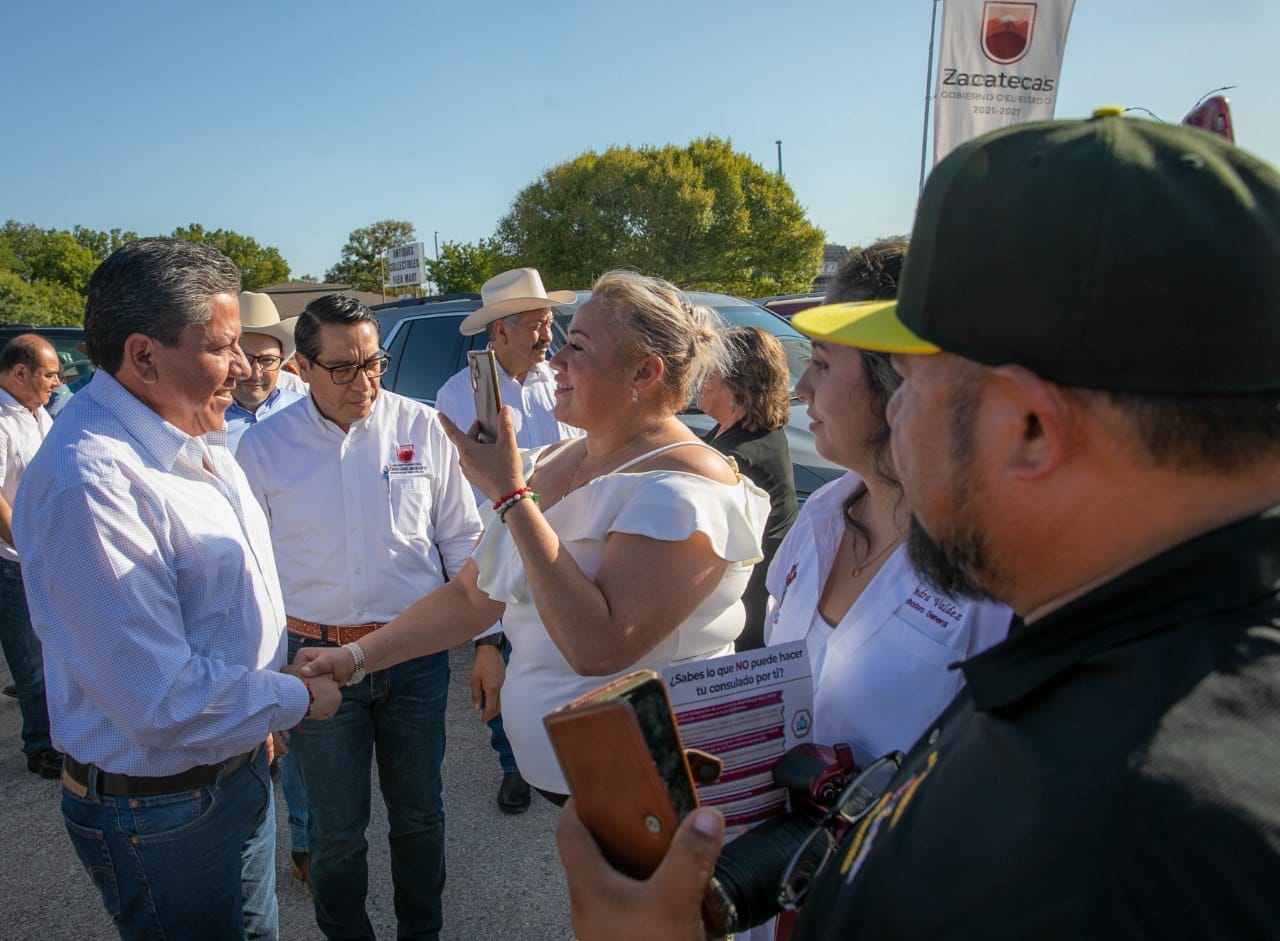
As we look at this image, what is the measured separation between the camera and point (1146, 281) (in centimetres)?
72

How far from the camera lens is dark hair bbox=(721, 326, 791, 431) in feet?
12.3

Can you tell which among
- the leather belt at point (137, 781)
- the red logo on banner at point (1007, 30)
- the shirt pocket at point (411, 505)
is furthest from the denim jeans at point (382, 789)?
the red logo on banner at point (1007, 30)

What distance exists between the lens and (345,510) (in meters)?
3.00

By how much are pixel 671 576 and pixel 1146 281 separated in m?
1.32

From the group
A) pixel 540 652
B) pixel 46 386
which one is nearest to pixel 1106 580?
pixel 540 652

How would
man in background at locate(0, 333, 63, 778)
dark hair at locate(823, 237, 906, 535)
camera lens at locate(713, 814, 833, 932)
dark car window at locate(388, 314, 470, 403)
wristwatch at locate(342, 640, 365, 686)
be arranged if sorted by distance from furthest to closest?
dark car window at locate(388, 314, 470, 403) → man in background at locate(0, 333, 63, 778) → wristwatch at locate(342, 640, 365, 686) → dark hair at locate(823, 237, 906, 535) → camera lens at locate(713, 814, 833, 932)

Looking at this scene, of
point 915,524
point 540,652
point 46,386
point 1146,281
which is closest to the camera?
point 1146,281

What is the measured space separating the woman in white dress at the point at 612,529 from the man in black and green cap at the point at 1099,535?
1046mm

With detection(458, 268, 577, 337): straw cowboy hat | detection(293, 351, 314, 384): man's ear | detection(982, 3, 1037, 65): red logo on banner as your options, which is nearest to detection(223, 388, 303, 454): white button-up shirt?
detection(293, 351, 314, 384): man's ear

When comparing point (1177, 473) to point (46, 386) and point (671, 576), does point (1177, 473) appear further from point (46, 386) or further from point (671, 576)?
point (46, 386)

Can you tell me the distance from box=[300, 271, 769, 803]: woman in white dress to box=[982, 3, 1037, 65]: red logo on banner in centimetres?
565

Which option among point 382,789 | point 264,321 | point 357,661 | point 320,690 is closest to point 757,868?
point 320,690

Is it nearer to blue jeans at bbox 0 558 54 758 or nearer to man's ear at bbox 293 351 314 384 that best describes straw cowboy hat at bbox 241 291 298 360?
blue jeans at bbox 0 558 54 758

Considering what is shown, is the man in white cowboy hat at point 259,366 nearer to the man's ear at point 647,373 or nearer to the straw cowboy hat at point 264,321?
the straw cowboy hat at point 264,321
